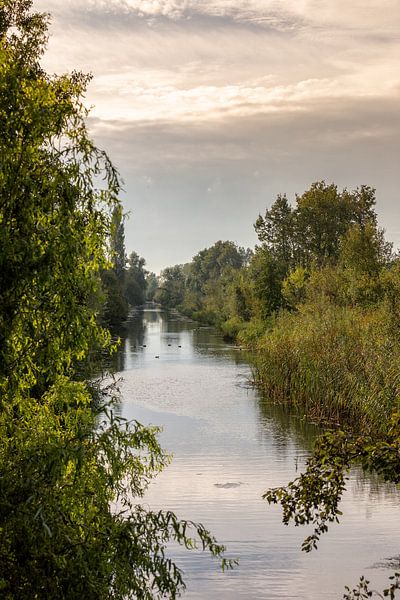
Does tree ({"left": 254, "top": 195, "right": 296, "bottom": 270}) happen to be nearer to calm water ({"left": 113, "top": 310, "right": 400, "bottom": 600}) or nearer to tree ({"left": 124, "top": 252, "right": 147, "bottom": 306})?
calm water ({"left": 113, "top": 310, "right": 400, "bottom": 600})

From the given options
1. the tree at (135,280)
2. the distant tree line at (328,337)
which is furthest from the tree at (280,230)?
the tree at (135,280)

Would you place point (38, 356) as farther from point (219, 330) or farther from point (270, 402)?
point (219, 330)

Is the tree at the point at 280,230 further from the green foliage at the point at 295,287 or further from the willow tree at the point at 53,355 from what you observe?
the willow tree at the point at 53,355

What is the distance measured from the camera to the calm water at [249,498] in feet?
43.2

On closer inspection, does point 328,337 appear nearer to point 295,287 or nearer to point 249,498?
point 249,498

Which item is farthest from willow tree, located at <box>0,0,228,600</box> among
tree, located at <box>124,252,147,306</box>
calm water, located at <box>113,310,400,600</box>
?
tree, located at <box>124,252,147,306</box>

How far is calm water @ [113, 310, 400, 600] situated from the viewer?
43.2 ft

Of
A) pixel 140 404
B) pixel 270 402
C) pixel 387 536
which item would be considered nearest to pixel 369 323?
pixel 270 402

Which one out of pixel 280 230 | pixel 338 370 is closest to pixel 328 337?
pixel 338 370

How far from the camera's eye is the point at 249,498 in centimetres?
1759

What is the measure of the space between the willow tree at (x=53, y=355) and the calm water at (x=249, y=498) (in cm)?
526

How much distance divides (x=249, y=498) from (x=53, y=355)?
10.5m

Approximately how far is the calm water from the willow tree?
207 inches

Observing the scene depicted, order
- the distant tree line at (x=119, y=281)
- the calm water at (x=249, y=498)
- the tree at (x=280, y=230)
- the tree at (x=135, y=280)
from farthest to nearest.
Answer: the tree at (x=135, y=280)
the tree at (x=280, y=230)
the distant tree line at (x=119, y=281)
the calm water at (x=249, y=498)
